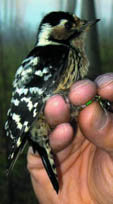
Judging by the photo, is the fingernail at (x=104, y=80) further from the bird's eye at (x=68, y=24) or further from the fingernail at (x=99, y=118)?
the bird's eye at (x=68, y=24)

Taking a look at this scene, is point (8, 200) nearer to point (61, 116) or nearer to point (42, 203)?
point (42, 203)

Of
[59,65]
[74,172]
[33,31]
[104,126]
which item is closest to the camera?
[104,126]

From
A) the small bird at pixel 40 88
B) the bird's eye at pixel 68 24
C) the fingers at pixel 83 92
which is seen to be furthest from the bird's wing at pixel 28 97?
the bird's eye at pixel 68 24

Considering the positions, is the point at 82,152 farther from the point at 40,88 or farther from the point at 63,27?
the point at 63,27

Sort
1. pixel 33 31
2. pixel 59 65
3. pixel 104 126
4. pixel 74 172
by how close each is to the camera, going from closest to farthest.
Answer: pixel 104 126, pixel 59 65, pixel 74 172, pixel 33 31

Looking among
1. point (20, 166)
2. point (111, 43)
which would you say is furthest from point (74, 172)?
point (111, 43)

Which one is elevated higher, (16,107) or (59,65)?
(59,65)
